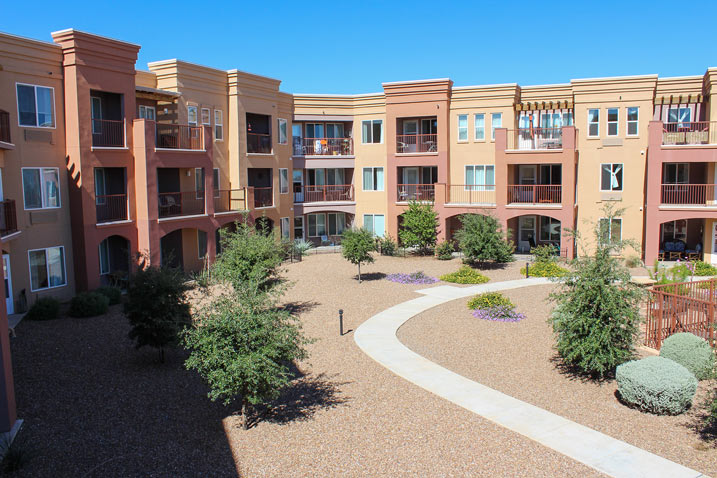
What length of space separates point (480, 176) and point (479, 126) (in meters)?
3.17

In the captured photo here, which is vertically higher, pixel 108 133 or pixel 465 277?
pixel 108 133

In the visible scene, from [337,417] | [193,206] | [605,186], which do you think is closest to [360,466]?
[337,417]

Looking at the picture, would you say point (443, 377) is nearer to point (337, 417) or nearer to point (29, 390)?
point (337, 417)

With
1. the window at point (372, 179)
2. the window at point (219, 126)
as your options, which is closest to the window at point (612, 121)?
the window at point (372, 179)

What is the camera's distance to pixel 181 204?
29484mm

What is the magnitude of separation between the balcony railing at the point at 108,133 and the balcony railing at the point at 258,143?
395 inches

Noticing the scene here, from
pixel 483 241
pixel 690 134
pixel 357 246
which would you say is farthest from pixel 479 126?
pixel 357 246

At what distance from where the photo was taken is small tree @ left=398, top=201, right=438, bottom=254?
3488 cm

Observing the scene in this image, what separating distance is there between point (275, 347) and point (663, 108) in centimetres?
3086

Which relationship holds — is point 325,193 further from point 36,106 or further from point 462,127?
point 36,106

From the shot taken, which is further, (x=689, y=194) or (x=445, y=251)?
(x=445, y=251)

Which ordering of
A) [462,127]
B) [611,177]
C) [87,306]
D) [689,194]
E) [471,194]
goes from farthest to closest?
[462,127] < [471,194] < [611,177] < [689,194] < [87,306]

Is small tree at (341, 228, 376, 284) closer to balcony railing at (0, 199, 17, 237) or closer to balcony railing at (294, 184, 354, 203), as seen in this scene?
balcony railing at (294, 184, 354, 203)

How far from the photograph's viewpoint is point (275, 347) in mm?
12070
